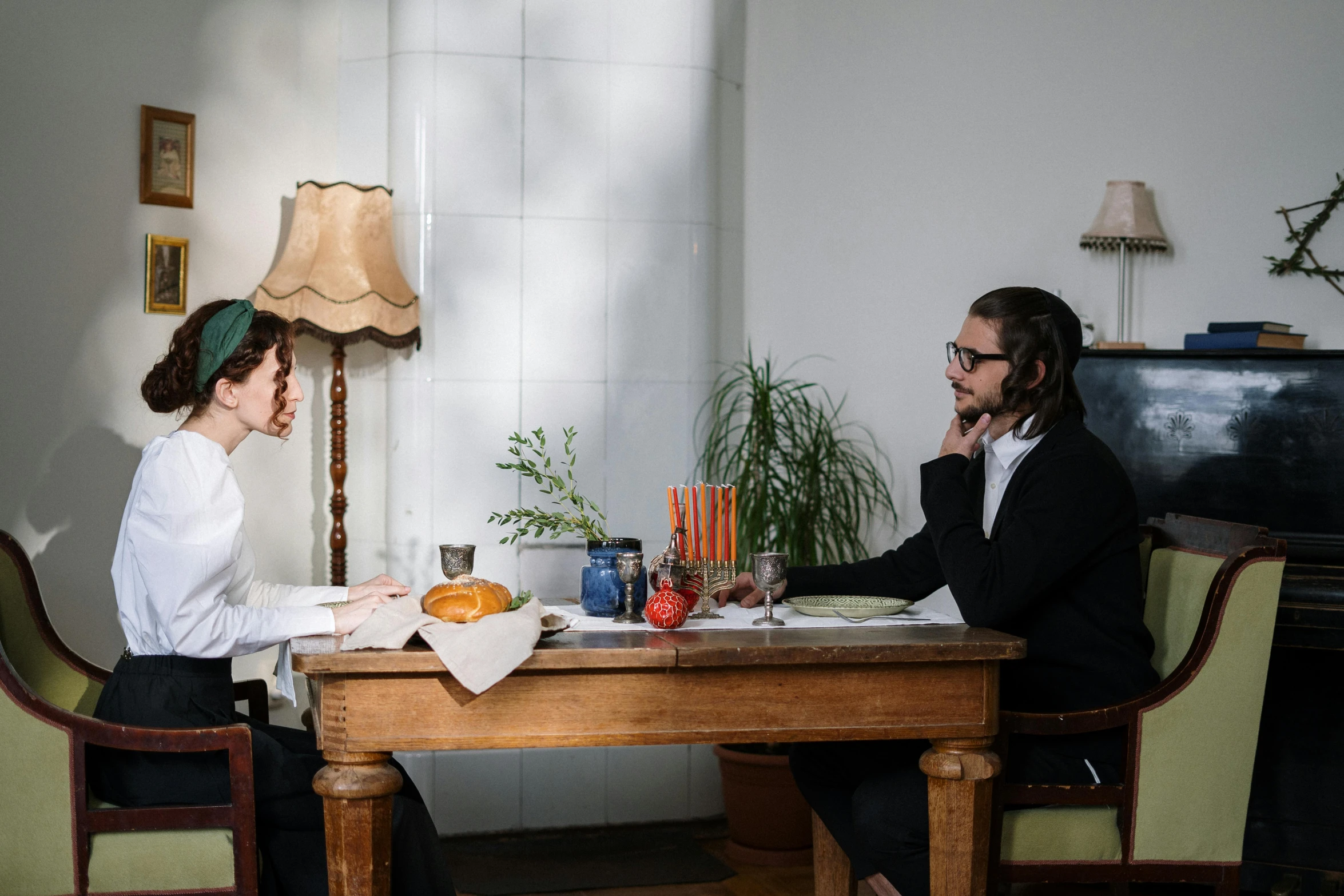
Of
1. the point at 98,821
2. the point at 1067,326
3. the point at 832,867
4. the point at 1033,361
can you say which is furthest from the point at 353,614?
the point at 1067,326

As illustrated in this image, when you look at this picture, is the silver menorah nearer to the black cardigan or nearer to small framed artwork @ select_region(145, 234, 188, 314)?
the black cardigan

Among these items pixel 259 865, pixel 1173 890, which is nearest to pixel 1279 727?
pixel 1173 890

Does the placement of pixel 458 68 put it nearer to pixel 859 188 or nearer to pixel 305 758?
pixel 859 188

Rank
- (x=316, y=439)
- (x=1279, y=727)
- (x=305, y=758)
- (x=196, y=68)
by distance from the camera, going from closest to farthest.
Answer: (x=305, y=758) → (x=1279, y=727) → (x=196, y=68) → (x=316, y=439)

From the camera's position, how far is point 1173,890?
10.3 feet

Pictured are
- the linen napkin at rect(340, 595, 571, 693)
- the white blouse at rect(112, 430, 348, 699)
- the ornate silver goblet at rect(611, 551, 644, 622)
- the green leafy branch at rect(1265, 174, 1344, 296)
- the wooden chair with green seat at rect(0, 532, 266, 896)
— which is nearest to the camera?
the linen napkin at rect(340, 595, 571, 693)

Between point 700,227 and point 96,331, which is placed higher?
point 700,227

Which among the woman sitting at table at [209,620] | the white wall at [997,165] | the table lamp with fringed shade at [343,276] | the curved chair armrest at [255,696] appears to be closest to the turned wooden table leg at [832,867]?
the woman sitting at table at [209,620]

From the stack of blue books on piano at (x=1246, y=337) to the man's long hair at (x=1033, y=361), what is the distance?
112cm

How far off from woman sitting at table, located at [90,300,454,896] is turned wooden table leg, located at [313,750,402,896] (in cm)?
20

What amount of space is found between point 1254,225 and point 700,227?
1674 millimetres

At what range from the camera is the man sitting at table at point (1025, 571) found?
2.15 metres

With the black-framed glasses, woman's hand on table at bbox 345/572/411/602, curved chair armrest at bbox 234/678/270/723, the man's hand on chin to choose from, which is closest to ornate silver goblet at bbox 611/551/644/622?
woman's hand on table at bbox 345/572/411/602

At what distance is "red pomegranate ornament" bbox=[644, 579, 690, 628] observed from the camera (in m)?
2.07
